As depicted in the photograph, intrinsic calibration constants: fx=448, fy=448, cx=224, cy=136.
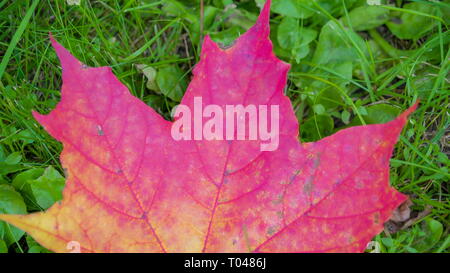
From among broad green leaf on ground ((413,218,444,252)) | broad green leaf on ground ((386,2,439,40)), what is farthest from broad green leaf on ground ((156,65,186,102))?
broad green leaf on ground ((413,218,444,252))

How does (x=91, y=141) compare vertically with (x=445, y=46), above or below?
above

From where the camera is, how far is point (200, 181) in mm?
1016

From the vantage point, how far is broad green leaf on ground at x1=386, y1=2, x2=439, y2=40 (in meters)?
1.54

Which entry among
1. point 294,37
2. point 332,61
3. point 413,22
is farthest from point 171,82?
point 413,22

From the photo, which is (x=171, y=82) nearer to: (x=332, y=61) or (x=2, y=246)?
(x=332, y=61)

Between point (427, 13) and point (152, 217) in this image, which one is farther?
point (427, 13)

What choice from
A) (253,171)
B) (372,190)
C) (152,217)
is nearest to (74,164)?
(152,217)

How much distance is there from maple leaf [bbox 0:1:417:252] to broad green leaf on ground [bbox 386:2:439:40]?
2.53 feet

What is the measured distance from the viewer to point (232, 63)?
3.29 ft

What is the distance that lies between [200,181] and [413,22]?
3.37 ft

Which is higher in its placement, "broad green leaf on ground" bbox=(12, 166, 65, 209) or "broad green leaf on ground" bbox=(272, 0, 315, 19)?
"broad green leaf on ground" bbox=(272, 0, 315, 19)

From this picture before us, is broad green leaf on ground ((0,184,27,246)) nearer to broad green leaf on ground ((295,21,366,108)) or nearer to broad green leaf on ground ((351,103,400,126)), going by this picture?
broad green leaf on ground ((295,21,366,108))

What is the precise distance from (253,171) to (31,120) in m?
0.81

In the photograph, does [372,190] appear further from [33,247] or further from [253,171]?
[33,247]
